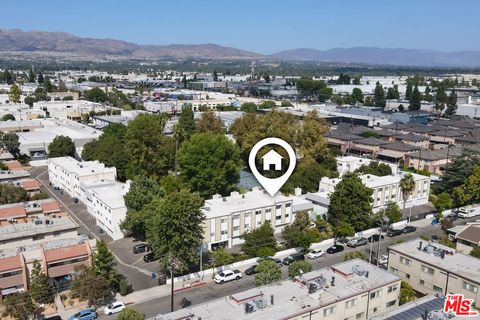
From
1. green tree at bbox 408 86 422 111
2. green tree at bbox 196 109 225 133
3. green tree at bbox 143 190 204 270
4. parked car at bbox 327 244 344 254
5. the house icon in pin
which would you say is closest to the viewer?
green tree at bbox 143 190 204 270

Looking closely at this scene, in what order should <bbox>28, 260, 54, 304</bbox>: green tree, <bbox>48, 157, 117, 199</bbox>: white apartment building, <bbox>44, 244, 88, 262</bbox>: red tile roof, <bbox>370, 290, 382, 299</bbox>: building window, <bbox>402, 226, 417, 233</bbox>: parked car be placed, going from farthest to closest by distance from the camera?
<bbox>48, 157, 117, 199</bbox>: white apartment building < <bbox>402, 226, 417, 233</bbox>: parked car < <bbox>44, 244, 88, 262</bbox>: red tile roof < <bbox>28, 260, 54, 304</bbox>: green tree < <bbox>370, 290, 382, 299</bbox>: building window

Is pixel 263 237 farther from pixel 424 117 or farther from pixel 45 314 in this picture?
pixel 424 117

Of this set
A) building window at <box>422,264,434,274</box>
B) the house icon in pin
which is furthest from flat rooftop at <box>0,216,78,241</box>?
building window at <box>422,264,434,274</box>

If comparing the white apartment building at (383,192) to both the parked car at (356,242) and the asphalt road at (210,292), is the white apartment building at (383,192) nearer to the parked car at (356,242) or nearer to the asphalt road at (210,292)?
the parked car at (356,242)

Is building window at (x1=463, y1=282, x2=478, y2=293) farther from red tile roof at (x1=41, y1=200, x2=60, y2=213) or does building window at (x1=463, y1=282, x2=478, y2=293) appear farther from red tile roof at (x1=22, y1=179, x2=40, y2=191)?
red tile roof at (x1=22, y1=179, x2=40, y2=191)

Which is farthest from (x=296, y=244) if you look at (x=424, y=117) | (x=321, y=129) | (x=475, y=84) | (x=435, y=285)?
(x=475, y=84)

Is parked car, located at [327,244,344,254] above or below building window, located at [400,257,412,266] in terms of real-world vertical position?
below
